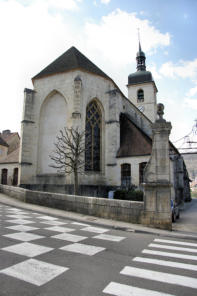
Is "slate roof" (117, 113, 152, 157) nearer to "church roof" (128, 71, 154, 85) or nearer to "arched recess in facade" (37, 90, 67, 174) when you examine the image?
"arched recess in facade" (37, 90, 67, 174)

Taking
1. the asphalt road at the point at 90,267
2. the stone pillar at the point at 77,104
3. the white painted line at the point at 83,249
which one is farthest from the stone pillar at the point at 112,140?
the white painted line at the point at 83,249

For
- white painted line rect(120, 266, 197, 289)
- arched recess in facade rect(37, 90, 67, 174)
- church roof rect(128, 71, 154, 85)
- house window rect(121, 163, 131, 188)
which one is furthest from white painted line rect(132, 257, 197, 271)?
church roof rect(128, 71, 154, 85)

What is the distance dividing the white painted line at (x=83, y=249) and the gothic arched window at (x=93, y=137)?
13.9 metres

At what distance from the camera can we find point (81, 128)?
17.8 metres

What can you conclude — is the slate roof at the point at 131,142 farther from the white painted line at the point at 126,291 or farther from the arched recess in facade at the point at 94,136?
the white painted line at the point at 126,291

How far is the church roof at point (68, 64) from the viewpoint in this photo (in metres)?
19.3

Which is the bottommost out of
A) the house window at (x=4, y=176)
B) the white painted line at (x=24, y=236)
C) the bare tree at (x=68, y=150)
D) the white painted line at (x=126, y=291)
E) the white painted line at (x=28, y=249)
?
the white painted line at (x=24, y=236)

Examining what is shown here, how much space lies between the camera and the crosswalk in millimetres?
2754

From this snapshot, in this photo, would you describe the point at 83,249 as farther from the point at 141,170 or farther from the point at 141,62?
the point at 141,62

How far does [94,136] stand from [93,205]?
11.0 metres

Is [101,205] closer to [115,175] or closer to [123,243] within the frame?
[123,243]

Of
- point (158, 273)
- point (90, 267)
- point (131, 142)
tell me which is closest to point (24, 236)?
point (90, 267)

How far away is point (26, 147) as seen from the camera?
1850cm

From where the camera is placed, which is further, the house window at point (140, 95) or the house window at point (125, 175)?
the house window at point (140, 95)
